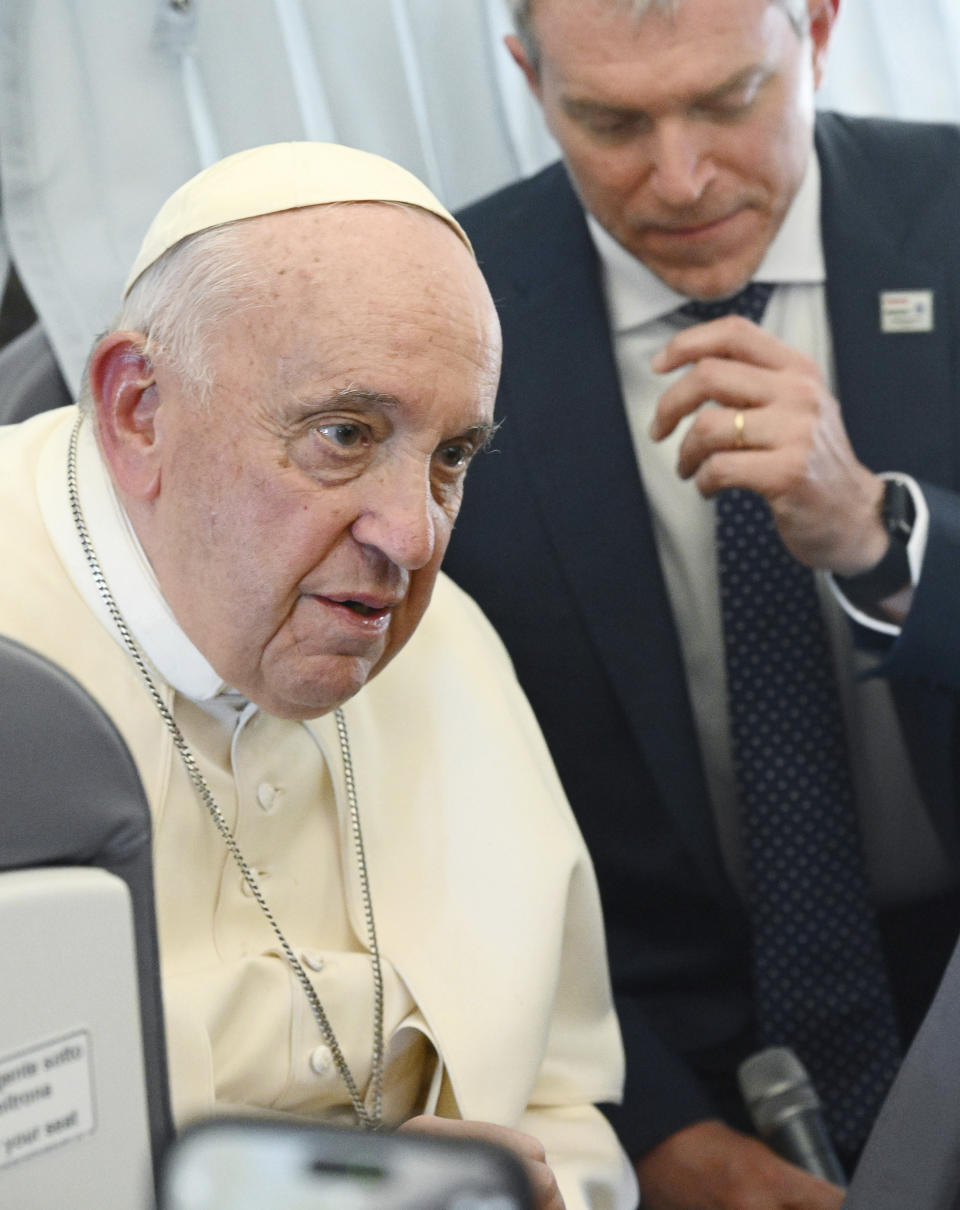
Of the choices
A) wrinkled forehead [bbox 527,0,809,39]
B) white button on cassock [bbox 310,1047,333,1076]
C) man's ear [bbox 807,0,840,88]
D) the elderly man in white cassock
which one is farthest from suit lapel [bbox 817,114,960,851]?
white button on cassock [bbox 310,1047,333,1076]

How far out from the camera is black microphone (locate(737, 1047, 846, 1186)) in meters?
1.92

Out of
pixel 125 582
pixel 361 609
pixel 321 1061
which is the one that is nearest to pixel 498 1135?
pixel 321 1061

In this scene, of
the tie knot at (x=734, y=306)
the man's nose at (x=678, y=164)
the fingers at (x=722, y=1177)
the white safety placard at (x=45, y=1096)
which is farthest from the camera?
the tie knot at (x=734, y=306)

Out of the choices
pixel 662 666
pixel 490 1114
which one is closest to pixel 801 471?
pixel 662 666

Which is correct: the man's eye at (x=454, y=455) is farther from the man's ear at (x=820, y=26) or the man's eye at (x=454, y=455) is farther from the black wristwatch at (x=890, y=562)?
the man's ear at (x=820, y=26)

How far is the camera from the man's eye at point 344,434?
51.1 inches

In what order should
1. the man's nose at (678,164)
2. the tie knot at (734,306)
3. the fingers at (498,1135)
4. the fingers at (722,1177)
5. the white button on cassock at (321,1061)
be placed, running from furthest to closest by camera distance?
the tie knot at (734,306), the man's nose at (678,164), the fingers at (722,1177), the white button on cassock at (321,1061), the fingers at (498,1135)

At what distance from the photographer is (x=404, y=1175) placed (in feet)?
1.61

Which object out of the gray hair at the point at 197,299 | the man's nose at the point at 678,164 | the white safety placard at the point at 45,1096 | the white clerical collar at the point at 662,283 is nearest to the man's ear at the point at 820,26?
the white clerical collar at the point at 662,283

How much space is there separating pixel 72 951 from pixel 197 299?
2.45 ft

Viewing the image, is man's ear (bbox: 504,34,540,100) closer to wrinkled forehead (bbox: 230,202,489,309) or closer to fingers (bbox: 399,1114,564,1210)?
wrinkled forehead (bbox: 230,202,489,309)

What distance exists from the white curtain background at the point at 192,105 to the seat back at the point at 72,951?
1.43m

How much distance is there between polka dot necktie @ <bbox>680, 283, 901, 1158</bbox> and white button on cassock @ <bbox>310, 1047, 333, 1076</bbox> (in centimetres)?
102

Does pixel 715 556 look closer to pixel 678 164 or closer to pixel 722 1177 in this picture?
pixel 678 164
